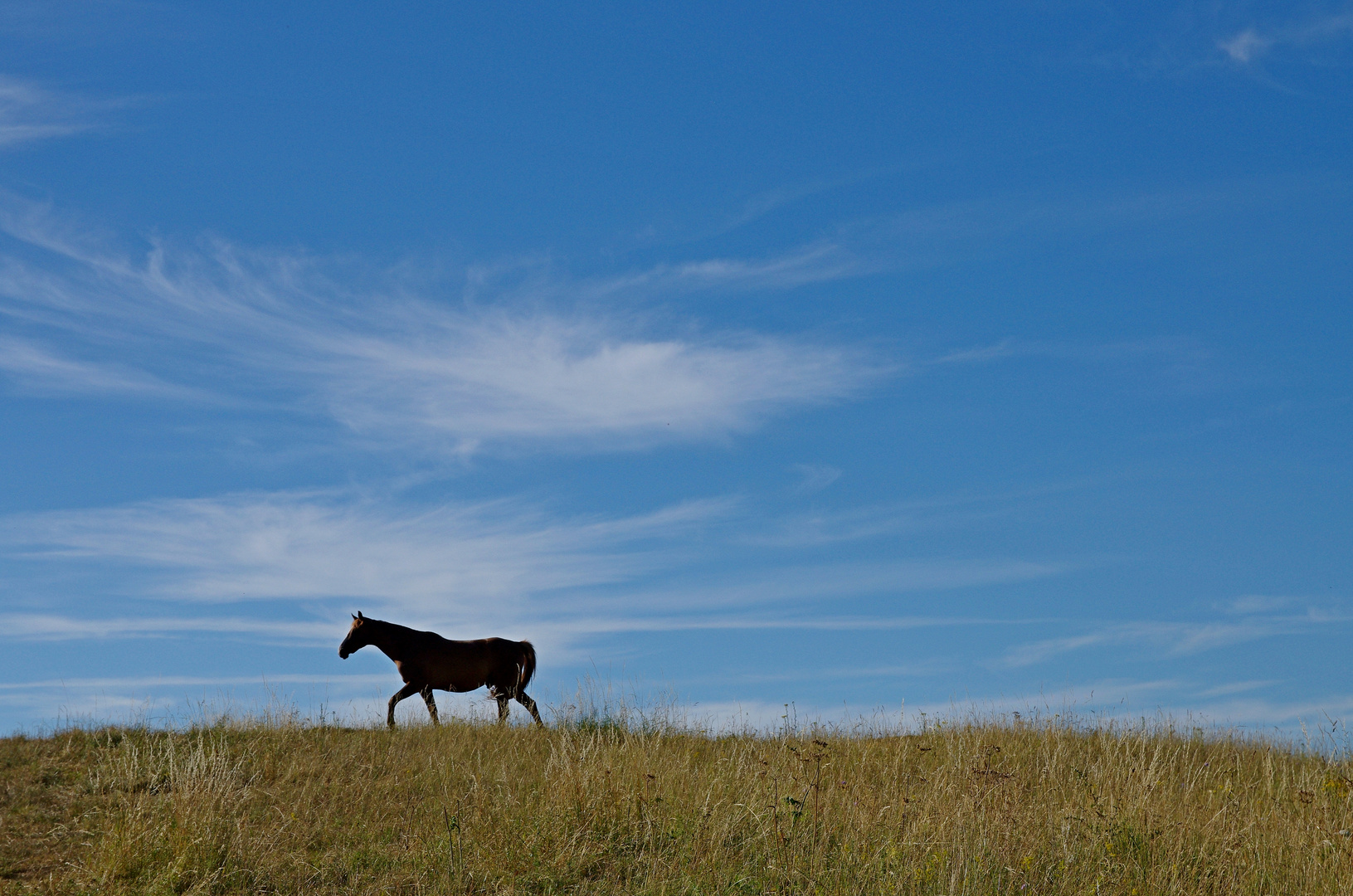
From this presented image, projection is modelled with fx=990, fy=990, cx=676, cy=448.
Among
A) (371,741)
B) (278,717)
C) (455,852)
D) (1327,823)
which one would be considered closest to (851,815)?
(455,852)

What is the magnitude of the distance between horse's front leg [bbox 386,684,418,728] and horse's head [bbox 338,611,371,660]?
1441 mm

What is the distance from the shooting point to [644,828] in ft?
29.5

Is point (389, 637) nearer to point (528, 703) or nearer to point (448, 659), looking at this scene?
point (448, 659)

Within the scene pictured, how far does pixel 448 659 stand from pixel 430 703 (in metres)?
0.94

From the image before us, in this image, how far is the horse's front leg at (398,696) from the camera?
16078 millimetres

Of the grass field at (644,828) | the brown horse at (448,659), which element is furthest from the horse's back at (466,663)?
the grass field at (644,828)

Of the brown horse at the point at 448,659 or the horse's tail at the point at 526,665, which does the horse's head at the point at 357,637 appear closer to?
the brown horse at the point at 448,659

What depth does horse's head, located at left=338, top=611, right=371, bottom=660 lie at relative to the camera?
17.8m

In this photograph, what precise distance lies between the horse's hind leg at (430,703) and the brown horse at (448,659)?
0.11ft

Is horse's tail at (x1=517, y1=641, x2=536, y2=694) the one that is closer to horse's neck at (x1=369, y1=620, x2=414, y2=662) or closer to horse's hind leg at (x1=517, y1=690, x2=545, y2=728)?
horse's hind leg at (x1=517, y1=690, x2=545, y2=728)

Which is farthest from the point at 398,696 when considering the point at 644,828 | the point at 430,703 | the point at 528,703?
the point at 644,828

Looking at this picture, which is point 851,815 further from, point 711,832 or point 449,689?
point 449,689

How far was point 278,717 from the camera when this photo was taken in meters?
15.0

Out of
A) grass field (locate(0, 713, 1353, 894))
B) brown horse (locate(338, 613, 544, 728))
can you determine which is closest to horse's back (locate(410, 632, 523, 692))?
brown horse (locate(338, 613, 544, 728))
